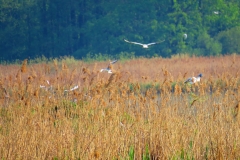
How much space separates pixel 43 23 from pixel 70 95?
112 ft

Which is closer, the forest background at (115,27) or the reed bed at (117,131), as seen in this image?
the reed bed at (117,131)

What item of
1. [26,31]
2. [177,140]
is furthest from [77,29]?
[177,140]

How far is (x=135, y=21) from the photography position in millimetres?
37062

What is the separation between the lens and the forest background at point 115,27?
35031mm

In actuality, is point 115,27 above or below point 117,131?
below

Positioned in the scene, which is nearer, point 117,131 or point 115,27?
point 117,131

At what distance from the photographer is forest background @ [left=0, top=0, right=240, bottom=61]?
115 feet

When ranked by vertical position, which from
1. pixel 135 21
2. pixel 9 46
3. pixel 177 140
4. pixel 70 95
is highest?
pixel 177 140

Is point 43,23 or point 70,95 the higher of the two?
point 70,95

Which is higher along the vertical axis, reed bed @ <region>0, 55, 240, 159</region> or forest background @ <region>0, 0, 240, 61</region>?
reed bed @ <region>0, 55, 240, 159</region>

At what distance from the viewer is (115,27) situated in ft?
122

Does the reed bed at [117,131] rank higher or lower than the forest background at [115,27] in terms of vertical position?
higher

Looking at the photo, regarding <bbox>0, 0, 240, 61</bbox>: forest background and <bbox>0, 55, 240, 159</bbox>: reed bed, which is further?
<bbox>0, 0, 240, 61</bbox>: forest background

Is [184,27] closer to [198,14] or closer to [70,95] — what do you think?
[198,14]
